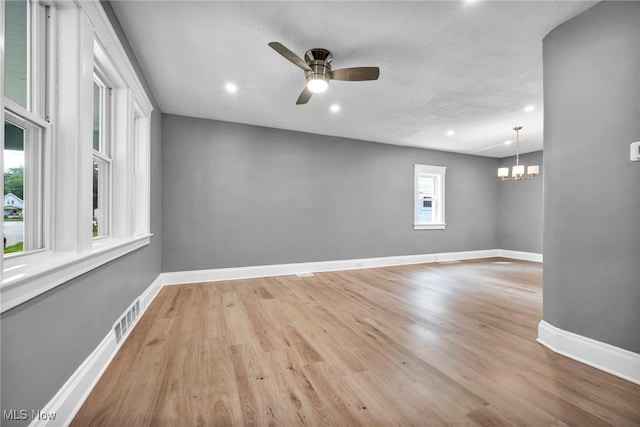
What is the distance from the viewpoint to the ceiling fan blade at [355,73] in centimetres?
226

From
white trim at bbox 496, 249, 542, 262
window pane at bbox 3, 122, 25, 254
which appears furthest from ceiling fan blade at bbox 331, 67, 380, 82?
white trim at bbox 496, 249, 542, 262

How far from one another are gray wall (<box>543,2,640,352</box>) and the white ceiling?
12.6 inches

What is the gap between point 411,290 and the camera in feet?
12.0

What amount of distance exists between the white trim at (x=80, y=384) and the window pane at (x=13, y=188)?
0.74m

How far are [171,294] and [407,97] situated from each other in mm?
4091

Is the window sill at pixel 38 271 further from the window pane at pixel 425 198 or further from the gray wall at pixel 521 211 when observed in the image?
the gray wall at pixel 521 211

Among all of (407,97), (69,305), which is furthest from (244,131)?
(69,305)

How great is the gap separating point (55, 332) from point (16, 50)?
142cm

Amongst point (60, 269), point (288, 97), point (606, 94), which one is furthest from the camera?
point (288, 97)

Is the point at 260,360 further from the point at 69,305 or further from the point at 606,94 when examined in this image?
the point at 606,94

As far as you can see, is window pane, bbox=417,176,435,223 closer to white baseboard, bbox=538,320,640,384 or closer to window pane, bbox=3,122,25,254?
white baseboard, bbox=538,320,640,384

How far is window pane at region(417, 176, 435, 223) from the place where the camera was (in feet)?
19.7

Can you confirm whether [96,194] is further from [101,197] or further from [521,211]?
[521,211]

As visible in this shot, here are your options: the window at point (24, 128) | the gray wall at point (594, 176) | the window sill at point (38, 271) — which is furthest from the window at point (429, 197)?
the window at point (24, 128)
